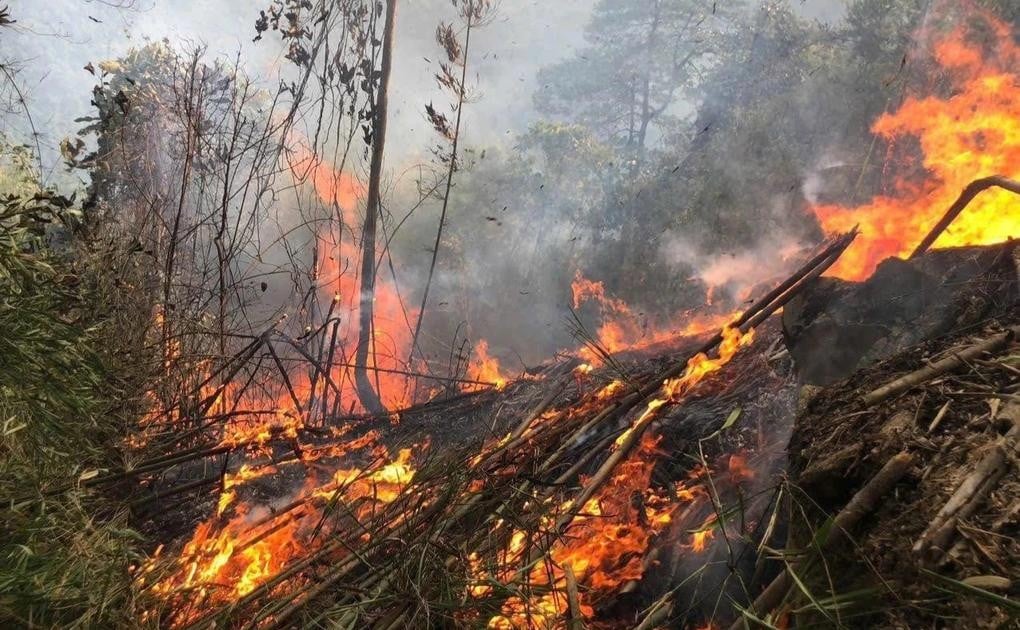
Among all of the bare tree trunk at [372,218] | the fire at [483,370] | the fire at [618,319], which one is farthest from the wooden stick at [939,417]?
the fire at [618,319]

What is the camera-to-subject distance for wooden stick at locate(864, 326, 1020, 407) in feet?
7.54

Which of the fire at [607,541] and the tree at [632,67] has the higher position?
the tree at [632,67]

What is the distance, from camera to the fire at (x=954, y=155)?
17.6 feet

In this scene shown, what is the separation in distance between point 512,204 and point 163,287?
72.1 feet

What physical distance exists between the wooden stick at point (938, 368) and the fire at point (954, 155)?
6.18 feet

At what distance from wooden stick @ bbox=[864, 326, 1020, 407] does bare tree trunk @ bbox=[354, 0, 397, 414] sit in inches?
325

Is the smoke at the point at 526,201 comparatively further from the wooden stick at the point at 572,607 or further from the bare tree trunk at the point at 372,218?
the wooden stick at the point at 572,607

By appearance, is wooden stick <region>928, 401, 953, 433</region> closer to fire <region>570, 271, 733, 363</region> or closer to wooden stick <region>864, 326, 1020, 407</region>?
wooden stick <region>864, 326, 1020, 407</region>

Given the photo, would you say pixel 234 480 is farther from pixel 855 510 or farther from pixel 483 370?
pixel 483 370

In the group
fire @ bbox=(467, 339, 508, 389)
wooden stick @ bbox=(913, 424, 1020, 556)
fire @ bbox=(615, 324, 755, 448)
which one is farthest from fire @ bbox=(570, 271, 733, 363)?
wooden stick @ bbox=(913, 424, 1020, 556)

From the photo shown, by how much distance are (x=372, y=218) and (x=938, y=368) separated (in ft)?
28.5

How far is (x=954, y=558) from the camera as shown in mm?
1480

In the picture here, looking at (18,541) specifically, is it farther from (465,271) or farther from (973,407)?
(465,271)

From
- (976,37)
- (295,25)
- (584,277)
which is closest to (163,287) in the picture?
(295,25)
